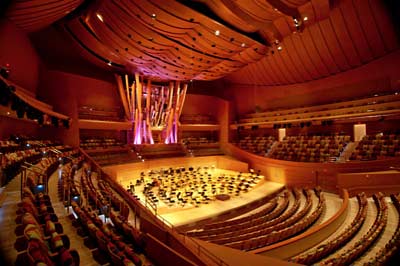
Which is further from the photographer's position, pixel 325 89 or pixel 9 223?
pixel 325 89

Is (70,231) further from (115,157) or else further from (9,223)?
(115,157)

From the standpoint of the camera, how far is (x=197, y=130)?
515 inches

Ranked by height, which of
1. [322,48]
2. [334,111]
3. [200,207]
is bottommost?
[200,207]

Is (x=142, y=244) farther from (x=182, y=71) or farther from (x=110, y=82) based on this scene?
(x=110, y=82)

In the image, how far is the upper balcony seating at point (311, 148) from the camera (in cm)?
797

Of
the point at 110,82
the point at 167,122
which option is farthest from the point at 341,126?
the point at 110,82

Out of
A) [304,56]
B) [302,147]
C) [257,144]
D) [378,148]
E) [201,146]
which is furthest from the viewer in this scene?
[201,146]

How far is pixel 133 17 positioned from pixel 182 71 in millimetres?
3938

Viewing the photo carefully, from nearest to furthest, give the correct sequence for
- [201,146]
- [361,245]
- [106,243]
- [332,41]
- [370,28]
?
[106,243]
[361,245]
[370,28]
[332,41]
[201,146]

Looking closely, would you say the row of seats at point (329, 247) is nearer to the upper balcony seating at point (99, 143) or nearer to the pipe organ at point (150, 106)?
the upper balcony seating at point (99, 143)

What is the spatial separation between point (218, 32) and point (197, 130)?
286 inches

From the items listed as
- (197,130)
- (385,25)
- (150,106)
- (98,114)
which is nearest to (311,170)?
(385,25)

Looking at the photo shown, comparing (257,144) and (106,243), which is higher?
(257,144)

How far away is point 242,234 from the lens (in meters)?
4.12
